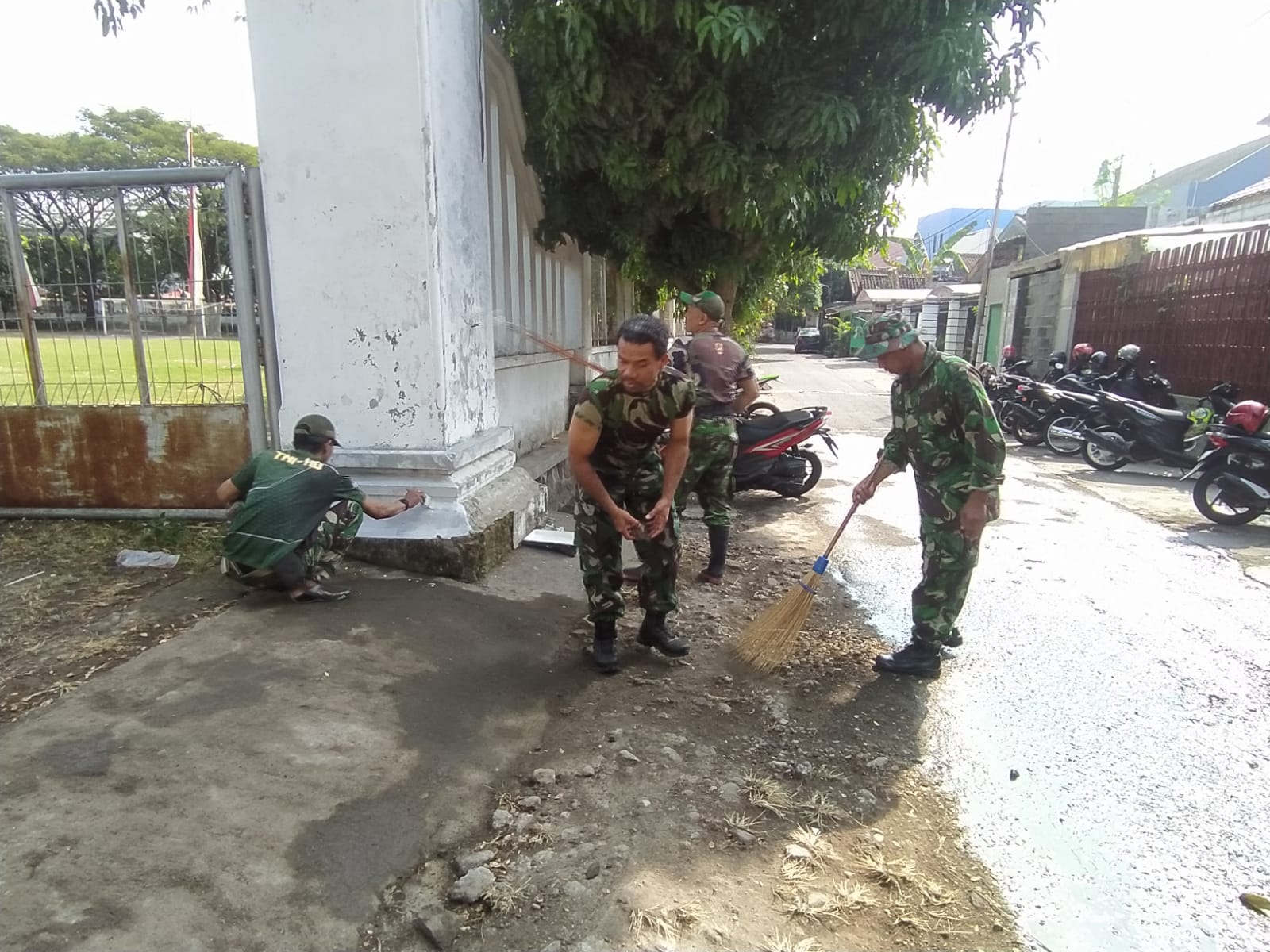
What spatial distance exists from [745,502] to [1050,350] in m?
10.7

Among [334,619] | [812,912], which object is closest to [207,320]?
[334,619]

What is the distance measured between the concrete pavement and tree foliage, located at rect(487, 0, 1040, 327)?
3.07 metres

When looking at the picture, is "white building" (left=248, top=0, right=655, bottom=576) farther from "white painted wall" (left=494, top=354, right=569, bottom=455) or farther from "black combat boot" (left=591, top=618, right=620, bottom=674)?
"white painted wall" (left=494, top=354, right=569, bottom=455)

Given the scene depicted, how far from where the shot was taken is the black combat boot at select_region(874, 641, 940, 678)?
316 cm

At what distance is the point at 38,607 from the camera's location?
10.5 feet

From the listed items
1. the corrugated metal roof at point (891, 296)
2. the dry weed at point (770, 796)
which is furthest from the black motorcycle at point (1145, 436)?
the corrugated metal roof at point (891, 296)

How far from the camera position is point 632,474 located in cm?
304

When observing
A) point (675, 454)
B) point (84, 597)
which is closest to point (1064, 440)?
point (675, 454)

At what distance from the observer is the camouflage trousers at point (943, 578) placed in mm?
3109

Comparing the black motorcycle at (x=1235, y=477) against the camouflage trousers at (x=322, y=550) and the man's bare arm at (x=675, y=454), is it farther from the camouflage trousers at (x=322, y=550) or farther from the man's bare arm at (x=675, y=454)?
the camouflage trousers at (x=322, y=550)

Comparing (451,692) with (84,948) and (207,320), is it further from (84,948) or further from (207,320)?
(207,320)

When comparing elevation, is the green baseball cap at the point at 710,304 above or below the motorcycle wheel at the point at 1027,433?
above

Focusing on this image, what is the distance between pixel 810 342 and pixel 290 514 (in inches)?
1394

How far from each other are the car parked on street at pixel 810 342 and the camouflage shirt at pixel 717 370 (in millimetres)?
32387
